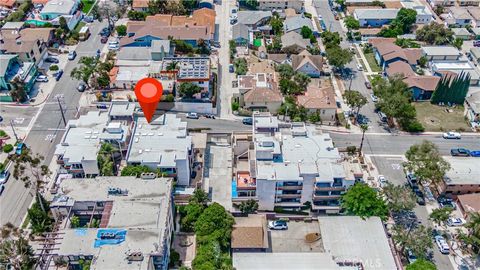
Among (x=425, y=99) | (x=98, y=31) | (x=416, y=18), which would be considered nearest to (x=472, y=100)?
(x=425, y=99)

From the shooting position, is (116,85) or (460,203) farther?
(116,85)

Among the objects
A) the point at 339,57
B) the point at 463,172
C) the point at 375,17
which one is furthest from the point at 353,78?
the point at 463,172

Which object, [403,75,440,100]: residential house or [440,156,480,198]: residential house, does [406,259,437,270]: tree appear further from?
[403,75,440,100]: residential house

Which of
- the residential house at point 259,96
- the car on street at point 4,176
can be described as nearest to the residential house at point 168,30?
the residential house at point 259,96

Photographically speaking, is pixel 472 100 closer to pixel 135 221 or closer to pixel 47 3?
pixel 135 221

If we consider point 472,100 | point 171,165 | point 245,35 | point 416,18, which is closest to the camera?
point 171,165

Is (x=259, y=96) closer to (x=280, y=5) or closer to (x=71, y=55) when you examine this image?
(x=280, y=5)
